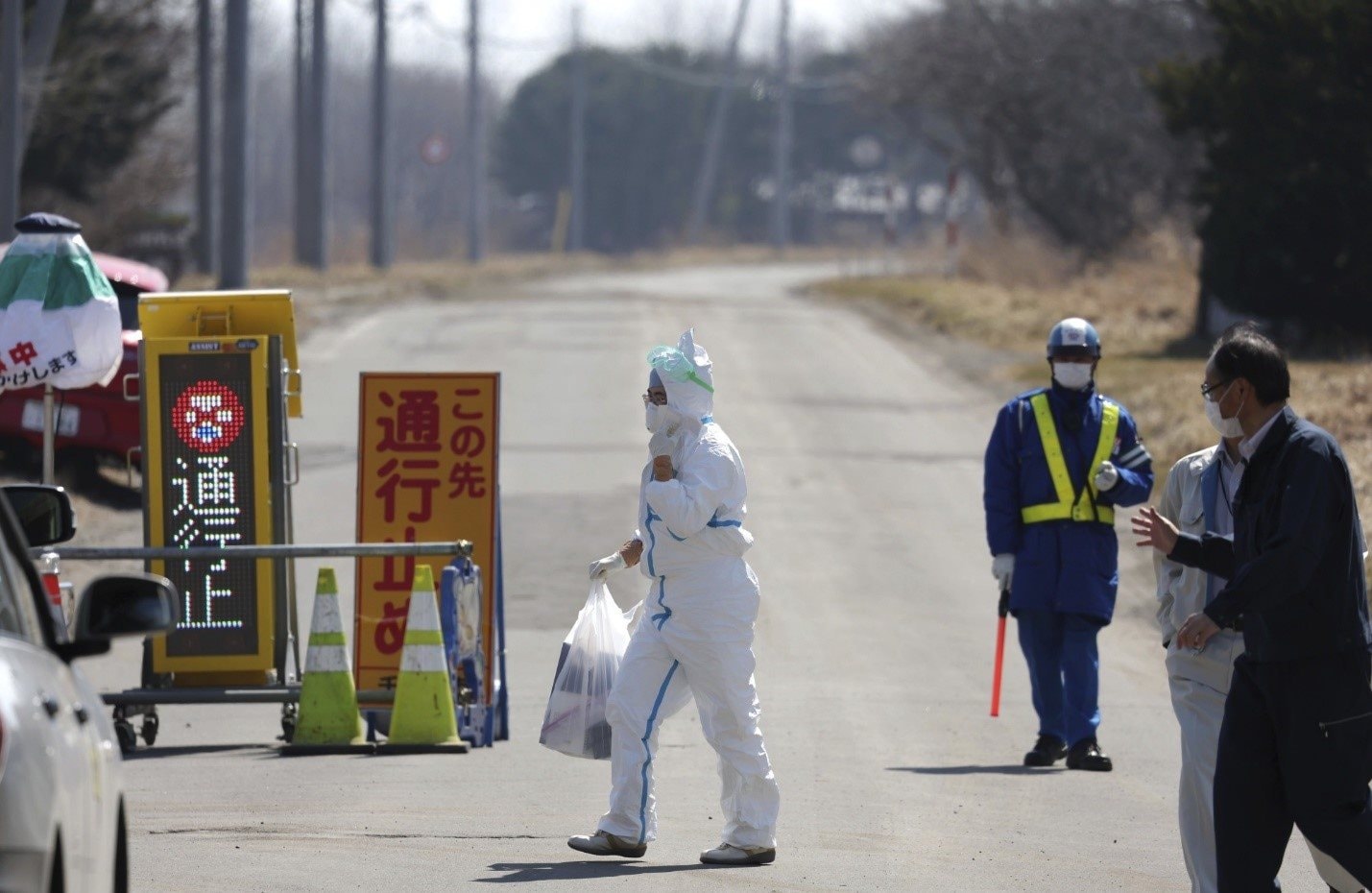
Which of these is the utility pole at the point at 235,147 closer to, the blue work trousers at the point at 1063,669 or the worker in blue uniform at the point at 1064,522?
the worker in blue uniform at the point at 1064,522

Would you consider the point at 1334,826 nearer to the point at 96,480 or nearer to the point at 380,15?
the point at 96,480

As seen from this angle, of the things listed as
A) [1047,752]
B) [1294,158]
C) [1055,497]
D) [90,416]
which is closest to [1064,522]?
[1055,497]

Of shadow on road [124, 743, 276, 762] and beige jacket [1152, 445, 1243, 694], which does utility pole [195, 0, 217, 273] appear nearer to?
shadow on road [124, 743, 276, 762]

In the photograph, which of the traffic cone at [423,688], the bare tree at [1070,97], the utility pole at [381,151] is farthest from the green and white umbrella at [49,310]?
the utility pole at [381,151]

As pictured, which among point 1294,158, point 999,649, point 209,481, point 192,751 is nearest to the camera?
point 192,751

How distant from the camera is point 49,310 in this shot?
10320mm

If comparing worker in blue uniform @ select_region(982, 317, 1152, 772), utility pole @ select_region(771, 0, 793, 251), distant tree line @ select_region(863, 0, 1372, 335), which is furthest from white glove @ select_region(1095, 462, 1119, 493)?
utility pole @ select_region(771, 0, 793, 251)

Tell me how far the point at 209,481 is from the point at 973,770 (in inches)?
152

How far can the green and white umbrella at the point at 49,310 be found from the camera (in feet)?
33.7

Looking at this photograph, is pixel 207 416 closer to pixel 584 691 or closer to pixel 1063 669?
pixel 584 691

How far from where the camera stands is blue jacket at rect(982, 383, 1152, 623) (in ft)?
32.1

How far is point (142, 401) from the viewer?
1048cm

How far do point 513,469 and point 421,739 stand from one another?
9.80m

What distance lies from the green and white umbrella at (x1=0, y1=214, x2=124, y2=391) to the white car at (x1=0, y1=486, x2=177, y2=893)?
18.2 feet
